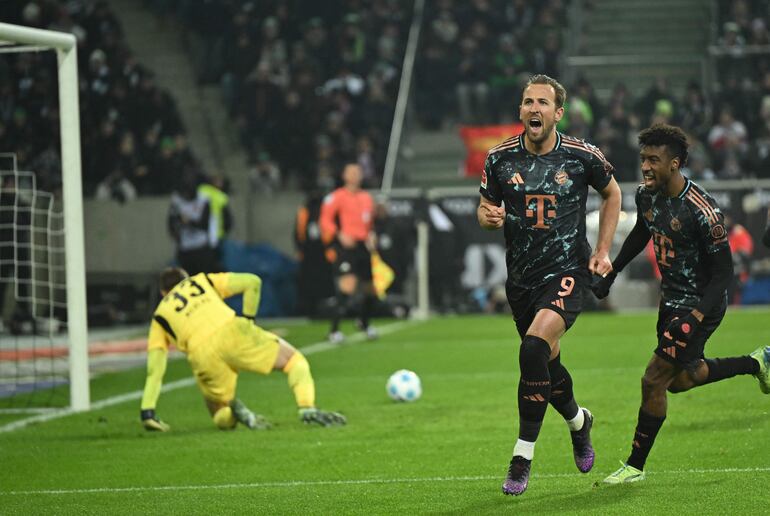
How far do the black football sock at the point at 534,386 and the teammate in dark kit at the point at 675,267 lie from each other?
1.90 feet

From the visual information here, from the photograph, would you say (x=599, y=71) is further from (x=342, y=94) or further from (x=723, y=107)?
(x=342, y=94)

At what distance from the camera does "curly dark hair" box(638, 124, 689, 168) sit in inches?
267

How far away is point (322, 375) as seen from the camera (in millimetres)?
13516

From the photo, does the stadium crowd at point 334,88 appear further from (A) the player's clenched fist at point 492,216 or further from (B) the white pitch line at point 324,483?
(A) the player's clenched fist at point 492,216

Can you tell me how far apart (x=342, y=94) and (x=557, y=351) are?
1934 centimetres

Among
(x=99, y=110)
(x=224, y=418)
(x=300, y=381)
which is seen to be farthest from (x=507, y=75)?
(x=224, y=418)

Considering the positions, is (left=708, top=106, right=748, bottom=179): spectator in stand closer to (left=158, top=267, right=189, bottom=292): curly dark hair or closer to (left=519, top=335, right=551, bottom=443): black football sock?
(left=158, top=267, right=189, bottom=292): curly dark hair

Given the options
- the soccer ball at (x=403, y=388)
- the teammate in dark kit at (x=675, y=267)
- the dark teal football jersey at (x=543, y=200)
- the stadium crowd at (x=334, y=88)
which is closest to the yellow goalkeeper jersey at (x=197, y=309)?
the soccer ball at (x=403, y=388)

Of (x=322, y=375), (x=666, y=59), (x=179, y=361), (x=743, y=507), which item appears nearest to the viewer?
(x=743, y=507)

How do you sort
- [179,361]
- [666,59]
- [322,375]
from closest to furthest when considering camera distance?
[322,375] → [179,361] → [666,59]

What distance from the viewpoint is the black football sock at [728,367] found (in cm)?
762

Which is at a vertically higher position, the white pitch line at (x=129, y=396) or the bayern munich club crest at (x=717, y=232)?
the bayern munich club crest at (x=717, y=232)

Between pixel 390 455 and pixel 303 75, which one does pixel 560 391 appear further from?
pixel 303 75

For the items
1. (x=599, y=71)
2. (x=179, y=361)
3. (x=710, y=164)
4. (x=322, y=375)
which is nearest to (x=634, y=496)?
(x=322, y=375)
